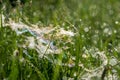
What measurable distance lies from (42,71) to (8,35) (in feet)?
2.29

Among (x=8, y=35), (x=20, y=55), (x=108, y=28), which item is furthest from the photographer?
(x=108, y=28)

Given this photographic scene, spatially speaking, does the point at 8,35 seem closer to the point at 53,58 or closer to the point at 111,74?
the point at 53,58

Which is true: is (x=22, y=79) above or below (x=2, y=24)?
below

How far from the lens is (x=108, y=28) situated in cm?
523

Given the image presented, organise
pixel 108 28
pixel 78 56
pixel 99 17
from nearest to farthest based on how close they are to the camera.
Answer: pixel 78 56
pixel 108 28
pixel 99 17

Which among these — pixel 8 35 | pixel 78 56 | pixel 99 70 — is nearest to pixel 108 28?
pixel 8 35

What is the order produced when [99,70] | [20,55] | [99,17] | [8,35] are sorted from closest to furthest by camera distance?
[99,70]
[20,55]
[8,35]
[99,17]

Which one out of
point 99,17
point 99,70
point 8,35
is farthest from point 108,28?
point 99,70

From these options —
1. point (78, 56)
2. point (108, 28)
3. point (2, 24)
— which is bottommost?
point (108, 28)


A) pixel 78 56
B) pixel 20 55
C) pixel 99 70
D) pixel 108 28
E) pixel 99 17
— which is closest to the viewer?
pixel 99 70

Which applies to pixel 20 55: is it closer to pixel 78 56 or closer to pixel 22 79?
pixel 22 79

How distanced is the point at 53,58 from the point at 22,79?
0.80ft

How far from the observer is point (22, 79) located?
8.39 feet

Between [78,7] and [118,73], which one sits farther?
[78,7]
